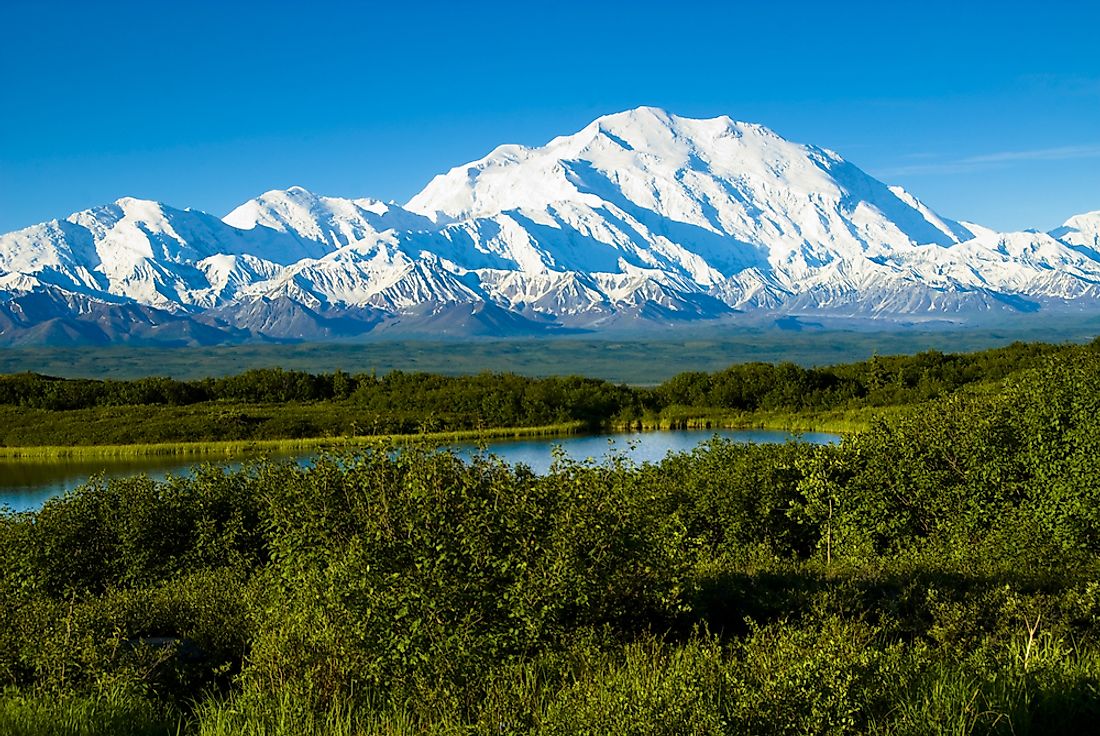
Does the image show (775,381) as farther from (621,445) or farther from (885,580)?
(885,580)

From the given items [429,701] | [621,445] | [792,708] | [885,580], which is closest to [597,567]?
[429,701]

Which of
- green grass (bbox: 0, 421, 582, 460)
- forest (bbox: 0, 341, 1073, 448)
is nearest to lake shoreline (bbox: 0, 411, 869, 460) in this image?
green grass (bbox: 0, 421, 582, 460)

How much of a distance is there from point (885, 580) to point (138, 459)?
63.4 metres

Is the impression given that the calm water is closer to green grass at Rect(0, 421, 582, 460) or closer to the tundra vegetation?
green grass at Rect(0, 421, 582, 460)

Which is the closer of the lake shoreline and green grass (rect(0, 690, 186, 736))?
green grass (rect(0, 690, 186, 736))

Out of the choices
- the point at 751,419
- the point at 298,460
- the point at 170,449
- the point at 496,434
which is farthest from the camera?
the point at 751,419

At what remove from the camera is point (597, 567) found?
12.6 meters

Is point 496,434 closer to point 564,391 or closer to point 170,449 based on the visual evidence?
point 564,391

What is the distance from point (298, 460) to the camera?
60.2 m

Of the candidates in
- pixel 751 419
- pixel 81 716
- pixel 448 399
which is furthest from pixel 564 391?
pixel 81 716

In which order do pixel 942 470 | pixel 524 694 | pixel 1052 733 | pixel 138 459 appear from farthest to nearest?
1. pixel 138 459
2. pixel 942 470
3. pixel 524 694
4. pixel 1052 733

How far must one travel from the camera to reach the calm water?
183 feet

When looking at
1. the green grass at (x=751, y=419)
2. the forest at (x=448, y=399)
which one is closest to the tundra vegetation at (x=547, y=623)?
the green grass at (x=751, y=419)

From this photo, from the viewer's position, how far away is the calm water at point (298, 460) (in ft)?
183
